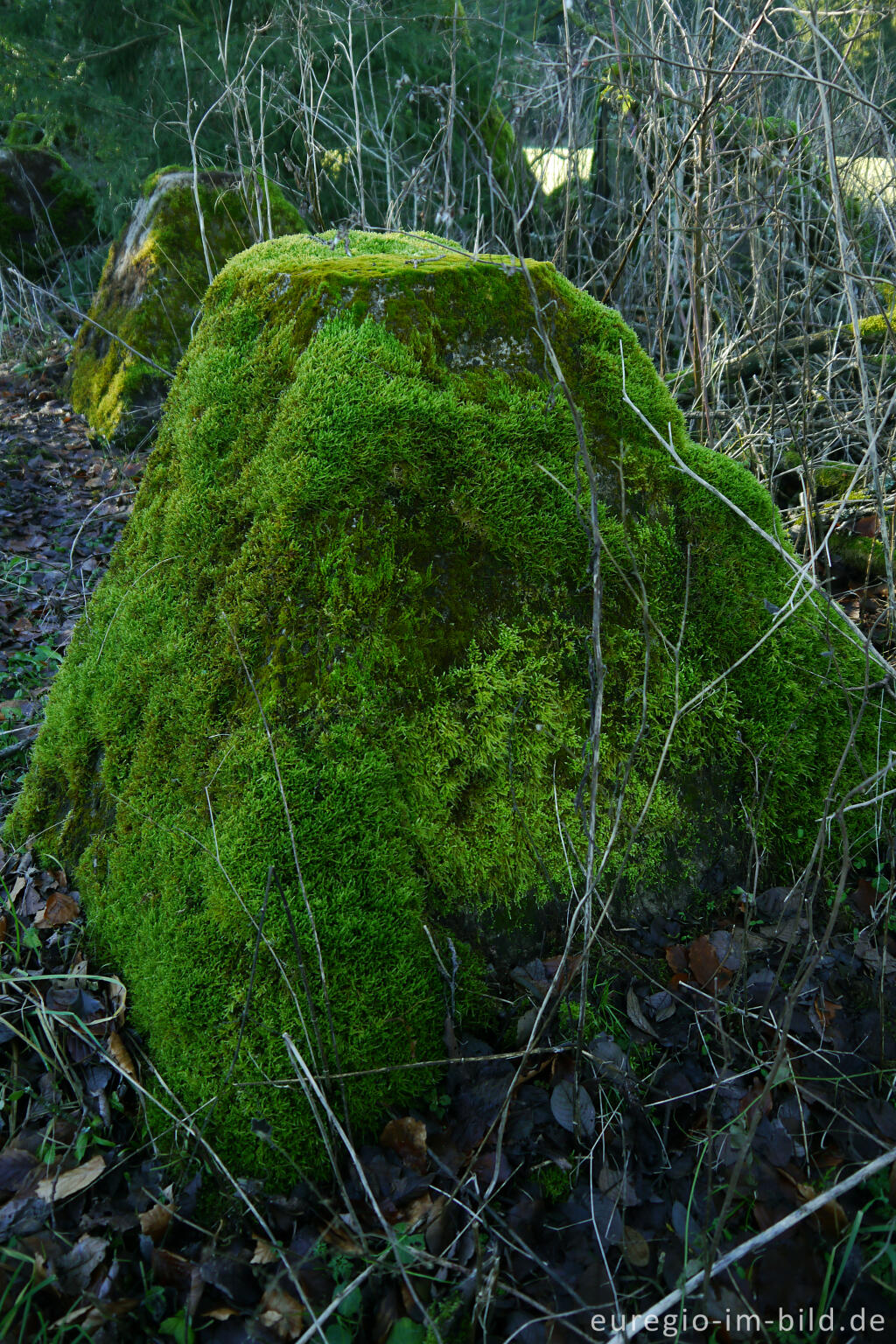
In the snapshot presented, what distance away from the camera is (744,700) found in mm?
2240

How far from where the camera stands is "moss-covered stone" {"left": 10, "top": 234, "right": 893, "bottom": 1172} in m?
1.83

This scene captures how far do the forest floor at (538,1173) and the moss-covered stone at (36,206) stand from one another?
1015 cm

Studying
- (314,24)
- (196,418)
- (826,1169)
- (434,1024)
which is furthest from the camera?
(314,24)

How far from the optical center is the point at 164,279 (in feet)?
20.8

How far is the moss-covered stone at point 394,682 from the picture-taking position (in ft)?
5.99

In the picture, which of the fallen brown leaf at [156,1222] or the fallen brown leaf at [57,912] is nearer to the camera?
the fallen brown leaf at [156,1222]

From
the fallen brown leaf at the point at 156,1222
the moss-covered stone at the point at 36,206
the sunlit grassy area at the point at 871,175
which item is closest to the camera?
the fallen brown leaf at the point at 156,1222

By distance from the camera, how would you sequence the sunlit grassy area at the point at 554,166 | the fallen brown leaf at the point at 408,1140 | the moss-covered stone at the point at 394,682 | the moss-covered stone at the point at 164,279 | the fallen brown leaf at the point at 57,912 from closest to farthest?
1. the fallen brown leaf at the point at 408,1140
2. the moss-covered stone at the point at 394,682
3. the fallen brown leaf at the point at 57,912
4. the sunlit grassy area at the point at 554,166
5. the moss-covered stone at the point at 164,279

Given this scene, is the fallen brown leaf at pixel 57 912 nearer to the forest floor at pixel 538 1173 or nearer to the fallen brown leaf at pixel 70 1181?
the forest floor at pixel 538 1173

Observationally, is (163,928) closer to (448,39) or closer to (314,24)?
(314,24)

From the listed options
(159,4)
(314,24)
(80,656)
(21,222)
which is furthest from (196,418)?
(21,222)

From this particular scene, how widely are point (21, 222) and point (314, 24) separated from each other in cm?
612

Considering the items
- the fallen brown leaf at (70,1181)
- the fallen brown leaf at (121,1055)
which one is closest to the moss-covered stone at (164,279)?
the fallen brown leaf at (121,1055)

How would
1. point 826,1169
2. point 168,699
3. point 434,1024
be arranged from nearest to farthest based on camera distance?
point 826,1169 < point 434,1024 < point 168,699
